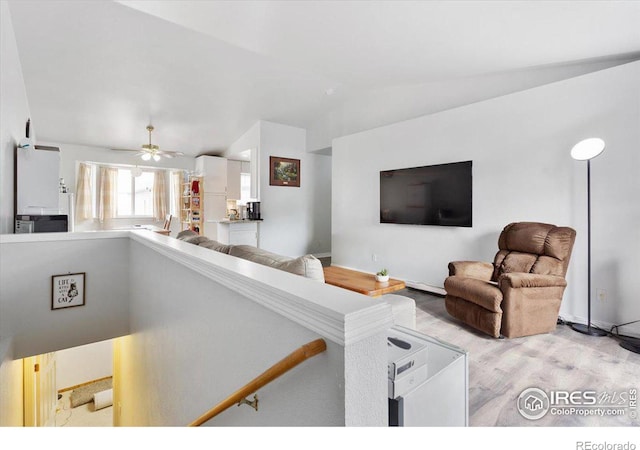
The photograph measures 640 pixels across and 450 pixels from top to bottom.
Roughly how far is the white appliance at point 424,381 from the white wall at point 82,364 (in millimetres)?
7293

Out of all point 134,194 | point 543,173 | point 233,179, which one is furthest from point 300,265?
point 134,194

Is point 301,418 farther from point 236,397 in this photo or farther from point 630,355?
point 630,355

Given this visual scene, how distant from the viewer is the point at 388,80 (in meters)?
4.62

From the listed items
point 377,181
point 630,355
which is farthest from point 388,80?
point 630,355

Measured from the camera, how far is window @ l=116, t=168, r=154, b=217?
7.36m

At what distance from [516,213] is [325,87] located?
358 centimetres

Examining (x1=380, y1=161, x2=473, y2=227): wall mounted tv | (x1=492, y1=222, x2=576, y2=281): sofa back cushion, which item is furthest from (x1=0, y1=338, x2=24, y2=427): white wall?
(x1=380, y1=161, x2=473, y2=227): wall mounted tv

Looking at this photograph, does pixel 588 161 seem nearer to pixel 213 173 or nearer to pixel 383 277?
pixel 383 277

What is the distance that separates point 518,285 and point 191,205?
6919 millimetres

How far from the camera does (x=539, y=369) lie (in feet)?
7.48

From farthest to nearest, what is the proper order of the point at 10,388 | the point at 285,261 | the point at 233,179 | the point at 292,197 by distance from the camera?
the point at 233,179, the point at 292,197, the point at 10,388, the point at 285,261

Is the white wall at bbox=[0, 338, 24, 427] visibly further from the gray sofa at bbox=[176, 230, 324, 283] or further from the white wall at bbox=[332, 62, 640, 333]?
the white wall at bbox=[332, 62, 640, 333]

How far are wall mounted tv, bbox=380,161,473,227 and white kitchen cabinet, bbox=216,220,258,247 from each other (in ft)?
8.58

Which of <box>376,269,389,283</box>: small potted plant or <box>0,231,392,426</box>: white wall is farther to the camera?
<box>376,269,389,283</box>: small potted plant
